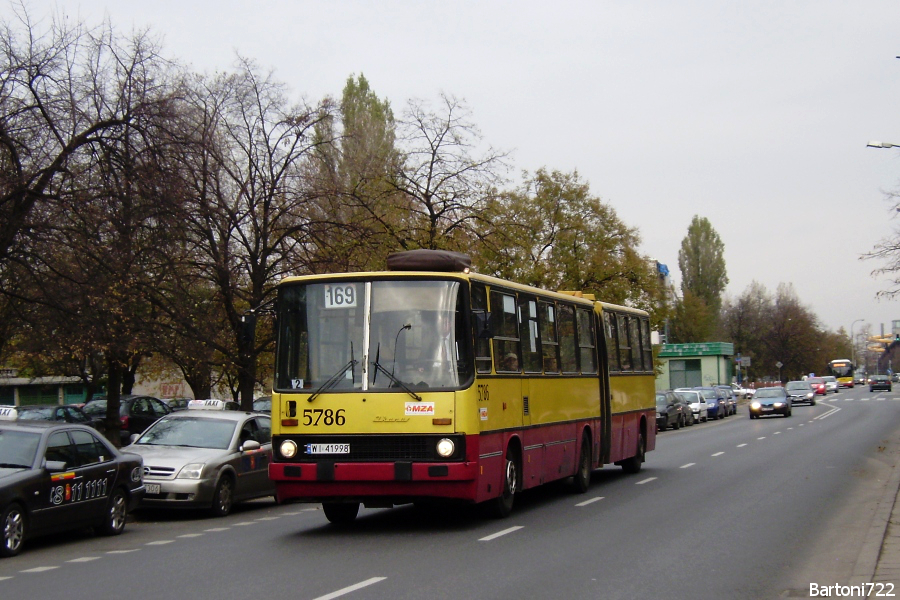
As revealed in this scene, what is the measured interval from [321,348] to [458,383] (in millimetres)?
1690

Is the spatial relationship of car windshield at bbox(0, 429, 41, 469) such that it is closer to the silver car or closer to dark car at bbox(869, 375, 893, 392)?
the silver car

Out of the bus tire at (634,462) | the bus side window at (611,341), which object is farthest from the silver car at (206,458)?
the bus tire at (634,462)

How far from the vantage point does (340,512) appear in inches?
564

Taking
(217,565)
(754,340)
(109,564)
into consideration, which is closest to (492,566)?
(217,565)

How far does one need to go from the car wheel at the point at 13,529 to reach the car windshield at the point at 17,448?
0.62 meters

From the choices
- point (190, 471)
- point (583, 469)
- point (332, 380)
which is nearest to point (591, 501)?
point (583, 469)

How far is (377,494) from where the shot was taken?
1265cm

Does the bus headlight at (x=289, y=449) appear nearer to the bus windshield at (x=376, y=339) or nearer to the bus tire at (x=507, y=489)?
the bus windshield at (x=376, y=339)

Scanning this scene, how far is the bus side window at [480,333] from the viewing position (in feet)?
42.7

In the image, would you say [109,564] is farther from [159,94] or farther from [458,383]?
[159,94]

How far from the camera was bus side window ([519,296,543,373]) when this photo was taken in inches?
598

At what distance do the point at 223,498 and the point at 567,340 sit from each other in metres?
5.75

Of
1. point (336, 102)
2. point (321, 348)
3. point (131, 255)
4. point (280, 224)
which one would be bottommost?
point (321, 348)

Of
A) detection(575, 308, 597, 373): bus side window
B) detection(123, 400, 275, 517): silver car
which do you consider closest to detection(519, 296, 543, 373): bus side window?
detection(575, 308, 597, 373): bus side window
